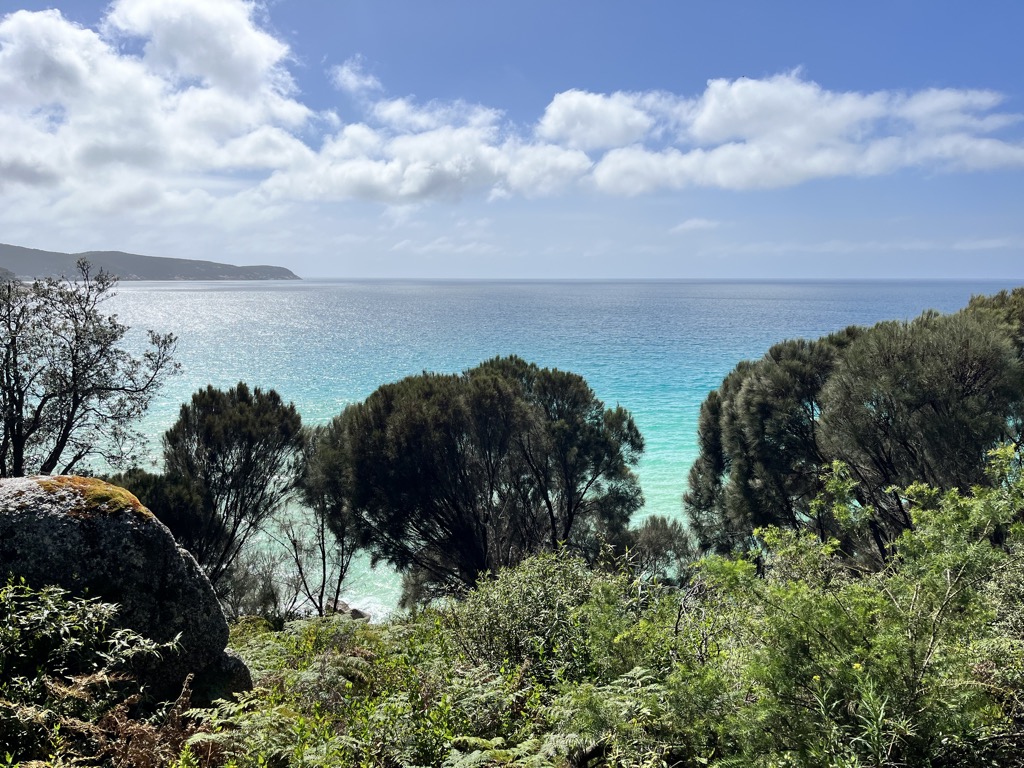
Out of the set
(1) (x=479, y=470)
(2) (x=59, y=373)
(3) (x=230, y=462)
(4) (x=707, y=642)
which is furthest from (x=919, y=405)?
(2) (x=59, y=373)

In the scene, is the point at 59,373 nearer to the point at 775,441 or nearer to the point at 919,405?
the point at 775,441

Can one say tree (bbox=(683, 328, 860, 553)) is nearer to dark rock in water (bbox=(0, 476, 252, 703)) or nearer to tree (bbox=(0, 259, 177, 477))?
dark rock in water (bbox=(0, 476, 252, 703))

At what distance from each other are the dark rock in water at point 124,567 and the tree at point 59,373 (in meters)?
11.6

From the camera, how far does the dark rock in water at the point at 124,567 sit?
5.43 meters

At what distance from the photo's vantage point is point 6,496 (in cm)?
566

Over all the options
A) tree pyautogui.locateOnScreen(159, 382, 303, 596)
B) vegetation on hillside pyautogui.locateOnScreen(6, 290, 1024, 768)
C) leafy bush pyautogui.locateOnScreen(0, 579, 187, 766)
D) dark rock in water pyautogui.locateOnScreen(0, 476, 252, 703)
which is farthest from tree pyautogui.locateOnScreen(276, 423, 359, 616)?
leafy bush pyautogui.locateOnScreen(0, 579, 187, 766)

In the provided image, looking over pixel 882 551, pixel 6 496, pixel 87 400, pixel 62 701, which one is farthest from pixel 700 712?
pixel 87 400

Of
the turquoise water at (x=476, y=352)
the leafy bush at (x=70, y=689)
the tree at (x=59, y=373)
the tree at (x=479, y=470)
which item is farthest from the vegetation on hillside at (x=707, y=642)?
the turquoise water at (x=476, y=352)

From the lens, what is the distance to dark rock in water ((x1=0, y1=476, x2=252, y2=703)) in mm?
5426

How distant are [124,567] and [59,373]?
13.4m

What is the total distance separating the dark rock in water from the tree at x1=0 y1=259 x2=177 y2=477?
11.6m

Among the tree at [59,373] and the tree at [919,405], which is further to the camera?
the tree at [59,373]

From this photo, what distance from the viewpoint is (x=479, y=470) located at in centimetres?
1662

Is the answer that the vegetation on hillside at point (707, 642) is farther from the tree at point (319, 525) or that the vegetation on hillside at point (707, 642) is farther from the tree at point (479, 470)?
the tree at point (319, 525)
